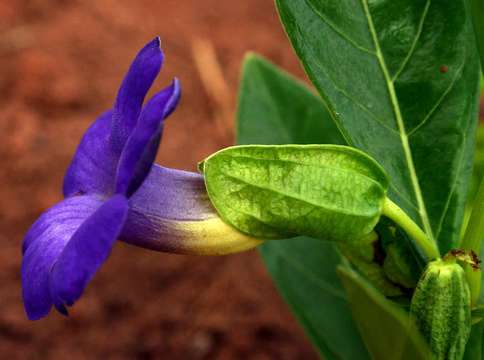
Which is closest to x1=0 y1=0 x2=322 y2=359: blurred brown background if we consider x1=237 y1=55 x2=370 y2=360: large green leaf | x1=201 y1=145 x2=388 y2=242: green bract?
x1=237 y1=55 x2=370 y2=360: large green leaf

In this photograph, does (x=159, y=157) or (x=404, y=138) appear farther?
(x=159, y=157)

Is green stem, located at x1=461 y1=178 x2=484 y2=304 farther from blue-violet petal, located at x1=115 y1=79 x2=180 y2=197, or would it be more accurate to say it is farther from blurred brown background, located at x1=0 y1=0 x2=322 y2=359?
blurred brown background, located at x1=0 y1=0 x2=322 y2=359

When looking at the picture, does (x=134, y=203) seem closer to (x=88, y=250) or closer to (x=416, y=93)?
(x=88, y=250)

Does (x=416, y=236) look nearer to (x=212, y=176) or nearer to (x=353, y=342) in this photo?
(x=212, y=176)

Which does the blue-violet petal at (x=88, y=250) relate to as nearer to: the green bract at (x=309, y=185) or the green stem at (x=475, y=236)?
the green bract at (x=309, y=185)

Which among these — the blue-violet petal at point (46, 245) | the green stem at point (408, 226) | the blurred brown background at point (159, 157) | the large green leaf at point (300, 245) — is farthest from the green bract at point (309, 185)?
the blurred brown background at point (159, 157)

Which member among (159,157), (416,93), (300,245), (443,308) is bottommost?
(159,157)

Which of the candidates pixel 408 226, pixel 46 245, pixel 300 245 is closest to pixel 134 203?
pixel 46 245
